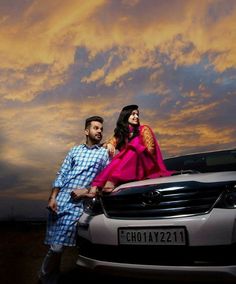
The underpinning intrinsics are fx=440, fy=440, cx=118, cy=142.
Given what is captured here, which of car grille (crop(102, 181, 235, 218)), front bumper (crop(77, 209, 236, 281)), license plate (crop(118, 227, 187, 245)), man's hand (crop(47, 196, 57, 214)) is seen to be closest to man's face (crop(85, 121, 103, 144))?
man's hand (crop(47, 196, 57, 214))

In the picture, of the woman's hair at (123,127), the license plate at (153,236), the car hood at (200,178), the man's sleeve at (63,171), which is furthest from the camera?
the woman's hair at (123,127)

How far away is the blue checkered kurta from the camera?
4.34 meters

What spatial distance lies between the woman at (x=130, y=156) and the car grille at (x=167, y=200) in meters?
0.29

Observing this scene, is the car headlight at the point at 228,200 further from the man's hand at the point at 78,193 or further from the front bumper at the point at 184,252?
the man's hand at the point at 78,193

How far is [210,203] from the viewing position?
3299mm

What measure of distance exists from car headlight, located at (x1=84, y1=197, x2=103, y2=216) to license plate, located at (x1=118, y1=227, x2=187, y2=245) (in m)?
0.39

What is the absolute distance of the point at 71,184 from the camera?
14.7ft

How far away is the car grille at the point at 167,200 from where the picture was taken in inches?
131

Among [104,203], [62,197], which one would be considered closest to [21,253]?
[62,197]

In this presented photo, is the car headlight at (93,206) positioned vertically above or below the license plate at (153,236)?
above

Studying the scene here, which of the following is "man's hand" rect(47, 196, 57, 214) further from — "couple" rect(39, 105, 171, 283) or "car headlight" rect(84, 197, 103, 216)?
"car headlight" rect(84, 197, 103, 216)

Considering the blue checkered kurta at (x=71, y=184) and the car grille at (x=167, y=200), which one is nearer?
the car grille at (x=167, y=200)

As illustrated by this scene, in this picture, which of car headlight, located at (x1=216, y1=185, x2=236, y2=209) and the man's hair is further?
the man's hair

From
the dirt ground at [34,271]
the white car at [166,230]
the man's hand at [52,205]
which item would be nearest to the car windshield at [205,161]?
the white car at [166,230]
